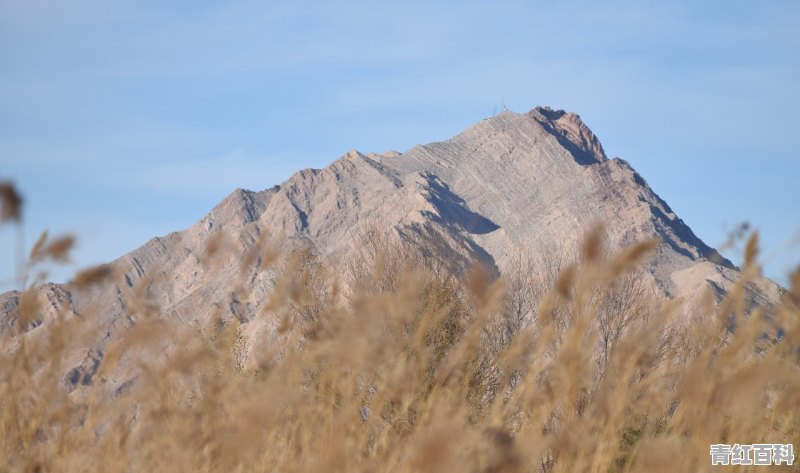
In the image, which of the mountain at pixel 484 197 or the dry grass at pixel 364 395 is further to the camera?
the mountain at pixel 484 197

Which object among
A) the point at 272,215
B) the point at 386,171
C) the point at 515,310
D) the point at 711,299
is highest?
the point at 386,171

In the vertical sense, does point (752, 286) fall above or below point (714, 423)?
above

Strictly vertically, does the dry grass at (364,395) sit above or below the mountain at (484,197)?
below

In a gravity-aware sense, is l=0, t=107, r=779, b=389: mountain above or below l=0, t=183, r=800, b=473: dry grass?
above

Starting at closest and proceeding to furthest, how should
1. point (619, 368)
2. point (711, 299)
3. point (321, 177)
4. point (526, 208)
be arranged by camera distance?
point (619, 368) → point (711, 299) → point (526, 208) → point (321, 177)

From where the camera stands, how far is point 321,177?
167 m

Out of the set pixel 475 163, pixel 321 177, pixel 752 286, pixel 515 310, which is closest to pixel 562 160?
pixel 475 163

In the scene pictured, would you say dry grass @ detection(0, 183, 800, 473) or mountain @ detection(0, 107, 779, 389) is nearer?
dry grass @ detection(0, 183, 800, 473)

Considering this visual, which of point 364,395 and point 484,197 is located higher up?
point 484,197

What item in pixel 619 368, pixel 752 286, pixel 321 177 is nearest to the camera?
pixel 619 368

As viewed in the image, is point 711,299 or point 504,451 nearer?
point 504,451

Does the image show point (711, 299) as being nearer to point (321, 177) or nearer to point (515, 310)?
point (515, 310)

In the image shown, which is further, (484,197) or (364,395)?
(484,197)

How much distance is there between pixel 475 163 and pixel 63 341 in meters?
175
